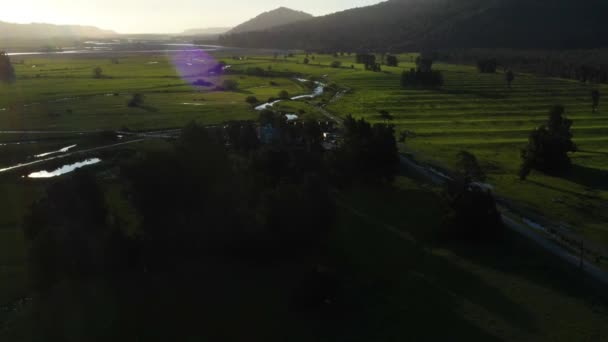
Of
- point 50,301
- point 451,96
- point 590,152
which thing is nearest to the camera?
point 50,301

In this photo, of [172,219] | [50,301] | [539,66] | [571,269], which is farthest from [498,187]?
[539,66]

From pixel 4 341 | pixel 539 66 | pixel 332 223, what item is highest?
pixel 539 66

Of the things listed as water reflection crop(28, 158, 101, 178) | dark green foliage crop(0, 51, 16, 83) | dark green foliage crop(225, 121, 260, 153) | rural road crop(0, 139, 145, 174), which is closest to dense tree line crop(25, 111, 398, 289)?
dark green foliage crop(225, 121, 260, 153)

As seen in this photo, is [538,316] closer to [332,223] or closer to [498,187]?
[332,223]

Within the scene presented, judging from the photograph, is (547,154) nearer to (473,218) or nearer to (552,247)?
(552,247)

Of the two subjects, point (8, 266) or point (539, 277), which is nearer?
point (539, 277)

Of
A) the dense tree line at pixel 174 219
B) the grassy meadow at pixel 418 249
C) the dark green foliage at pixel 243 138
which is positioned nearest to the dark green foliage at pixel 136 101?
the grassy meadow at pixel 418 249
